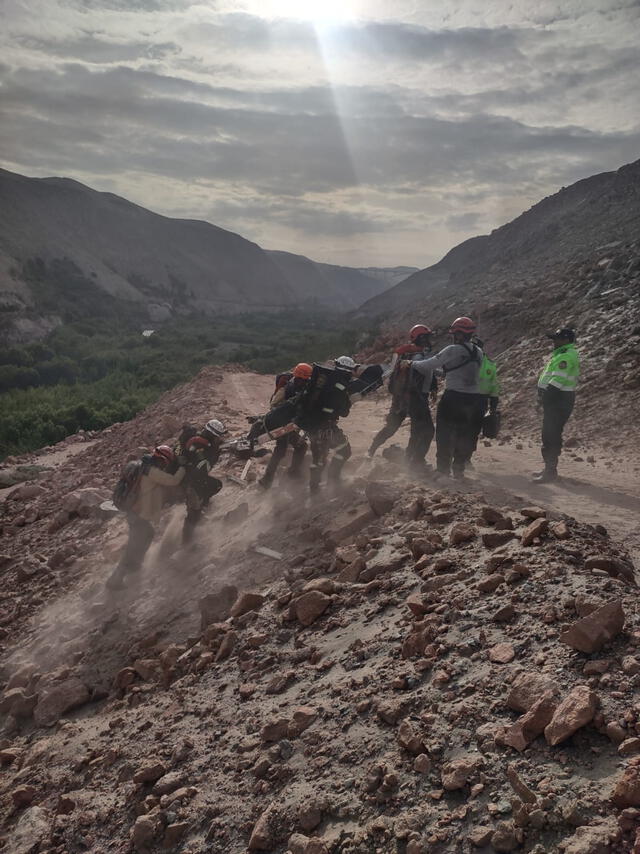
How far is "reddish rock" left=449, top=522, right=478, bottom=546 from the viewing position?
15.5 feet

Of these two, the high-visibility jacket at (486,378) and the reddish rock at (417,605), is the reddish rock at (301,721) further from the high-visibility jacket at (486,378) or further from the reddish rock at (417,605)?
the high-visibility jacket at (486,378)

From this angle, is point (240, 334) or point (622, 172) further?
point (240, 334)

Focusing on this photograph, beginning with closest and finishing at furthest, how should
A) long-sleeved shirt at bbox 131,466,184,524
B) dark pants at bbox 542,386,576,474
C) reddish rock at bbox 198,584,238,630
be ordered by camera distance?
1. reddish rock at bbox 198,584,238,630
2. long-sleeved shirt at bbox 131,466,184,524
3. dark pants at bbox 542,386,576,474

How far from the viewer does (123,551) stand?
308 inches

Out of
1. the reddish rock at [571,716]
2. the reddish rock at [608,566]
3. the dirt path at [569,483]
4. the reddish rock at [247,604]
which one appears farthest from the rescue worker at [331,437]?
the reddish rock at [571,716]

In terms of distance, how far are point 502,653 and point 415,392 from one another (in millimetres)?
4827

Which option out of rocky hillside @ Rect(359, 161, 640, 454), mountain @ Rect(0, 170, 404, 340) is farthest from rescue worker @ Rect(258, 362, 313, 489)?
mountain @ Rect(0, 170, 404, 340)

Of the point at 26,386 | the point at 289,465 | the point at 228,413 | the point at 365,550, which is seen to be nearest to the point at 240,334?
the point at 26,386

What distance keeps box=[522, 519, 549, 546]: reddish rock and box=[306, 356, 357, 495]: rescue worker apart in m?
3.19

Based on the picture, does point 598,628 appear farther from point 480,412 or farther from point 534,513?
point 480,412

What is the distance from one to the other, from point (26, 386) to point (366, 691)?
32849mm

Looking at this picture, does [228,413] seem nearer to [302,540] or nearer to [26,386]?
[302,540]

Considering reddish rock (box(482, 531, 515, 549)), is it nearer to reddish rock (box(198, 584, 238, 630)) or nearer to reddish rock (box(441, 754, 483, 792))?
reddish rock (box(441, 754, 483, 792))

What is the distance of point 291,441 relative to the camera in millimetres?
7965
